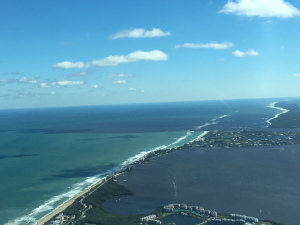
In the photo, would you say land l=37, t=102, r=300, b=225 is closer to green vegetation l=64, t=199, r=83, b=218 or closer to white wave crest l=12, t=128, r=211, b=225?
green vegetation l=64, t=199, r=83, b=218

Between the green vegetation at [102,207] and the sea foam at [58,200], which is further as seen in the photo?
the sea foam at [58,200]

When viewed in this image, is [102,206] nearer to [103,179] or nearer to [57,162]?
[103,179]

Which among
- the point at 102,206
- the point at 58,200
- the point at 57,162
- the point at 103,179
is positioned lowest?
the point at 102,206

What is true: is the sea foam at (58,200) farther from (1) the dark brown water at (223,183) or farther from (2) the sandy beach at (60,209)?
(1) the dark brown water at (223,183)

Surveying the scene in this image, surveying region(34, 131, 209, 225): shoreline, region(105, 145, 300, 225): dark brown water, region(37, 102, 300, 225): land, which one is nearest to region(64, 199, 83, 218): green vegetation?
region(37, 102, 300, 225): land

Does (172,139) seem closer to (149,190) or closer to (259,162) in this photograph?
(259,162)

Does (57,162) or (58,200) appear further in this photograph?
(57,162)

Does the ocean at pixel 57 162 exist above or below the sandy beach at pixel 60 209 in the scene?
above

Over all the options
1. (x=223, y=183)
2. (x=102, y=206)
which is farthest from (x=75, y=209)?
(x=223, y=183)

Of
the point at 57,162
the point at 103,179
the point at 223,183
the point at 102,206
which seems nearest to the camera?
the point at 102,206

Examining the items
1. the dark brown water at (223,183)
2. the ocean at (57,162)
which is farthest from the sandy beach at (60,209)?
the dark brown water at (223,183)
